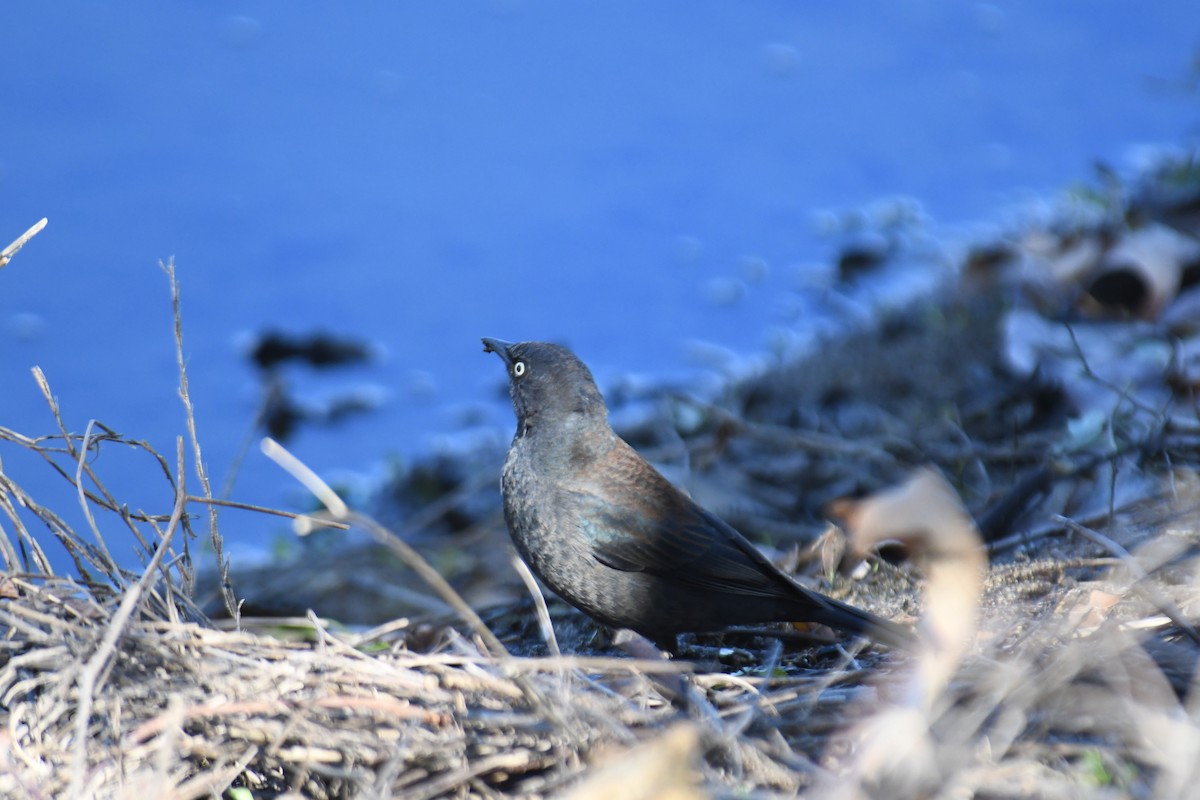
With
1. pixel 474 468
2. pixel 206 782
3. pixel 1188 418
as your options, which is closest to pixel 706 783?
pixel 206 782

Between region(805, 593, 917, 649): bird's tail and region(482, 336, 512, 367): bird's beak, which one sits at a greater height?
region(482, 336, 512, 367): bird's beak

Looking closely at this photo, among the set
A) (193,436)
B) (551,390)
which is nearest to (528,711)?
(193,436)

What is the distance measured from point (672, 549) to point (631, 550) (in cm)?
13

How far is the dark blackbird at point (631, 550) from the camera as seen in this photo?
370 centimetres

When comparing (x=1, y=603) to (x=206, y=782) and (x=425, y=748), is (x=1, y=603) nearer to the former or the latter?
(x=206, y=782)

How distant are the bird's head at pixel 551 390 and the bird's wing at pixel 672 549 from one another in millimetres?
358

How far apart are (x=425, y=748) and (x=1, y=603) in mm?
996

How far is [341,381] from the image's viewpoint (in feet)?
23.3

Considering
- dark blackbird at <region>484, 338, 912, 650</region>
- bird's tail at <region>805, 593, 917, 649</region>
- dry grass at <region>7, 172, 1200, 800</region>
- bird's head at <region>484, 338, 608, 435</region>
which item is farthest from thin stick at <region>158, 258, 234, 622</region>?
bird's tail at <region>805, 593, 917, 649</region>

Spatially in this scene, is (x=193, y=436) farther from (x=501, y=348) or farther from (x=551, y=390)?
(x=501, y=348)

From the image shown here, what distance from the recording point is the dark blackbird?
3.70 meters

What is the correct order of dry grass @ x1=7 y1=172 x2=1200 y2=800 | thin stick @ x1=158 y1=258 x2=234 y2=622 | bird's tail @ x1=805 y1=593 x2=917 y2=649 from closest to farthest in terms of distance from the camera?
dry grass @ x1=7 y1=172 x2=1200 y2=800 → thin stick @ x1=158 y1=258 x2=234 y2=622 → bird's tail @ x1=805 y1=593 x2=917 y2=649

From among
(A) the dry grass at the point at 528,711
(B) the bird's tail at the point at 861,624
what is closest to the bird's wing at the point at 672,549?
(B) the bird's tail at the point at 861,624

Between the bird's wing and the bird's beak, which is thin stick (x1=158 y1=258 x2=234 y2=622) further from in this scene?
the bird's beak
